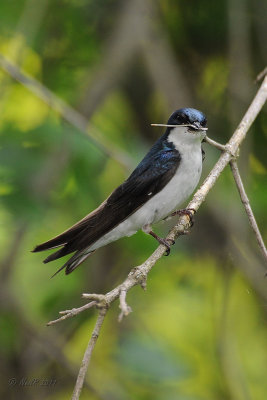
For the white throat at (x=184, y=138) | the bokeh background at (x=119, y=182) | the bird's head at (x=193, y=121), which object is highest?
the bird's head at (x=193, y=121)

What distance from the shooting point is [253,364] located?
591cm

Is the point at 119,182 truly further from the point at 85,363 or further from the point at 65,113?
the point at 85,363

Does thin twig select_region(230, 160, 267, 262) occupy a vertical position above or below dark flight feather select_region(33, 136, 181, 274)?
above

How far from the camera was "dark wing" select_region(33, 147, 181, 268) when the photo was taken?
3.58m

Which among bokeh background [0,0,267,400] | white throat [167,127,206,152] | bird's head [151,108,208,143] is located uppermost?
bird's head [151,108,208,143]

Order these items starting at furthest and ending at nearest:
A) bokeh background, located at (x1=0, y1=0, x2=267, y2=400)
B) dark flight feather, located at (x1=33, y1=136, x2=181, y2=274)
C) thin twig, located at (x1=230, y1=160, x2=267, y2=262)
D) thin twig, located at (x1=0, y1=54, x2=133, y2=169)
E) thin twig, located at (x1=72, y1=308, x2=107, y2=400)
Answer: bokeh background, located at (x1=0, y1=0, x2=267, y2=400) → thin twig, located at (x1=0, y1=54, x2=133, y2=169) → dark flight feather, located at (x1=33, y1=136, x2=181, y2=274) → thin twig, located at (x1=230, y1=160, x2=267, y2=262) → thin twig, located at (x1=72, y1=308, x2=107, y2=400)

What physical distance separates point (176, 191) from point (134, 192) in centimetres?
24

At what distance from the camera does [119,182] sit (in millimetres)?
5730

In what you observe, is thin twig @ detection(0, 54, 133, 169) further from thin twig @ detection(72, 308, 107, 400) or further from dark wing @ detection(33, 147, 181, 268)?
thin twig @ detection(72, 308, 107, 400)

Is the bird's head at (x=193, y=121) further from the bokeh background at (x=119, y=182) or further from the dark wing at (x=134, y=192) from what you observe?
the bokeh background at (x=119, y=182)

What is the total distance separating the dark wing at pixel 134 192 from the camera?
11.7 feet

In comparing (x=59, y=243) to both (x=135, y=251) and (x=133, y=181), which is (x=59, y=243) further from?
(x=135, y=251)

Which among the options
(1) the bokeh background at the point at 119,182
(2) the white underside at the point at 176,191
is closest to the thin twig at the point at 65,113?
(1) the bokeh background at the point at 119,182

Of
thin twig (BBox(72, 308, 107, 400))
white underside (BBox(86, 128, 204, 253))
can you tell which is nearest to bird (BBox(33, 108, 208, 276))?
white underside (BBox(86, 128, 204, 253))
